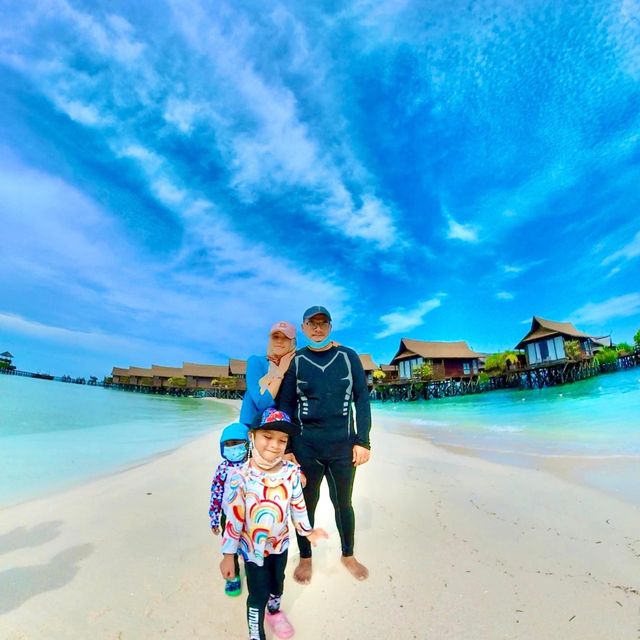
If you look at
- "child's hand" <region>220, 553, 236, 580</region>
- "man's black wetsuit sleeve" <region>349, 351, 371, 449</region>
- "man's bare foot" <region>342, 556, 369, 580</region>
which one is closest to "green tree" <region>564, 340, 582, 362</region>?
"man's black wetsuit sleeve" <region>349, 351, 371, 449</region>

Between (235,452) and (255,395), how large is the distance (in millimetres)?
381

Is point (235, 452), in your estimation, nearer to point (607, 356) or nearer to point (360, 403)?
point (360, 403)

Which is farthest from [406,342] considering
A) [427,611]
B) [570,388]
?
[427,611]

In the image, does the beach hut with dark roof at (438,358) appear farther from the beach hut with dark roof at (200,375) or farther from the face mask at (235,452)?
the face mask at (235,452)

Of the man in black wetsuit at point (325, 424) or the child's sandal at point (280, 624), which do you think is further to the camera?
the man in black wetsuit at point (325, 424)

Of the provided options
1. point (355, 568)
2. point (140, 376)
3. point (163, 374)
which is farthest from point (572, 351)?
point (140, 376)

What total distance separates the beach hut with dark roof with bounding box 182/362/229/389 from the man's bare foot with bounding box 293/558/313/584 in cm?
7035

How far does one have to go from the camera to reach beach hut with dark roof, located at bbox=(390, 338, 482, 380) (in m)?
44.6

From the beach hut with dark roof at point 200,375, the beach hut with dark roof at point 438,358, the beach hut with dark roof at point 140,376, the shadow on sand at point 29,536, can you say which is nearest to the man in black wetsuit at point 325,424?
the shadow on sand at point 29,536

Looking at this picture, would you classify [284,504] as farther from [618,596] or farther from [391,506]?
[391,506]

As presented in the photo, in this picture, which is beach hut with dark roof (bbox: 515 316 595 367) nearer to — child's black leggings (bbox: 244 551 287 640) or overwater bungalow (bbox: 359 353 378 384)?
overwater bungalow (bbox: 359 353 378 384)

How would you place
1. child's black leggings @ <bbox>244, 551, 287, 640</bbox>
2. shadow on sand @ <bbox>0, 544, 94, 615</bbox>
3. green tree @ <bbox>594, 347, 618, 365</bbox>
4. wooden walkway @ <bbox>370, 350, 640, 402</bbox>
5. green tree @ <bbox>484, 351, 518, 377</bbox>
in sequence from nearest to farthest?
child's black leggings @ <bbox>244, 551, 287, 640</bbox>, shadow on sand @ <bbox>0, 544, 94, 615</bbox>, wooden walkway @ <bbox>370, 350, 640, 402</bbox>, green tree @ <bbox>594, 347, 618, 365</bbox>, green tree @ <bbox>484, 351, 518, 377</bbox>

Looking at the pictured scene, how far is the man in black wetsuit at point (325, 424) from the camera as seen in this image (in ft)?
8.27

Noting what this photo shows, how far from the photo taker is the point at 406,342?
151 feet
